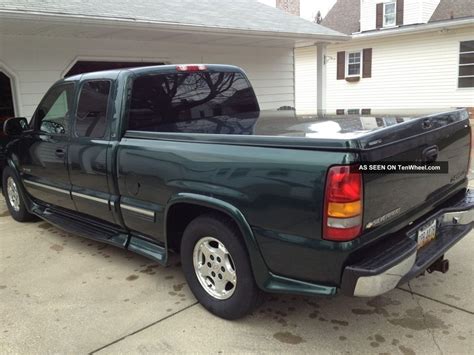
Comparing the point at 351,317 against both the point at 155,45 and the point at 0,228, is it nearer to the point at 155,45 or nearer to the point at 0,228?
the point at 0,228

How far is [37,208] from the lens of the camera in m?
5.50

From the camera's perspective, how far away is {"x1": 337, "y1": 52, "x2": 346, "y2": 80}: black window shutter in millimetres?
20594

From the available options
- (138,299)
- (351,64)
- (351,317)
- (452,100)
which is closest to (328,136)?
Answer: (351,317)

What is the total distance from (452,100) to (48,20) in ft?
51.0

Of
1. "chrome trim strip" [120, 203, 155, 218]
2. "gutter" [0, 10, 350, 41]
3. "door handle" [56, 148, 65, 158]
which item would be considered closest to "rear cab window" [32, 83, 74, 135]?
"door handle" [56, 148, 65, 158]

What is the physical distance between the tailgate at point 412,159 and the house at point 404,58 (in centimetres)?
1244

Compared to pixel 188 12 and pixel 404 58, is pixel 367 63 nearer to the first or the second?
pixel 404 58

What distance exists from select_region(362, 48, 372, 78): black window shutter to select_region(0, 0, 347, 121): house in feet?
27.6

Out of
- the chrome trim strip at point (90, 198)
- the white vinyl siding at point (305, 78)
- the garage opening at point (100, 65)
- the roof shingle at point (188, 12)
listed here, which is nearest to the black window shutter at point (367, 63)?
the white vinyl siding at point (305, 78)

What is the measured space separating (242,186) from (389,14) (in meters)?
19.1

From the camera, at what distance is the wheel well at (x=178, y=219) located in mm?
3457

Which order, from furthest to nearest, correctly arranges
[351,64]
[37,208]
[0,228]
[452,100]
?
[351,64]
[452,100]
[0,228]
[37,208]

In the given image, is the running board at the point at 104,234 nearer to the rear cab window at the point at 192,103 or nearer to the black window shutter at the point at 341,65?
the rear cab window at the point at 192,103

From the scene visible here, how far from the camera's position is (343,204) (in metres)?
2.54
